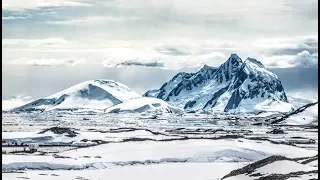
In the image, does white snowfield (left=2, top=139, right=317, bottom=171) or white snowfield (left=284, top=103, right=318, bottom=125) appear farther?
white snowfield (left=284, top=103, right=318, bottom=125)

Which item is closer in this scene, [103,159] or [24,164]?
[24,164]

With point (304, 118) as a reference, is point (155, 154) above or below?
above

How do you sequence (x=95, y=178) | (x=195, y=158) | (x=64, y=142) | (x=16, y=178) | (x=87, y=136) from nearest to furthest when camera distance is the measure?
1. (x=16, y=178)
2. (x=95, y=178)
3. (x=195, y=158)
4. (x=64, y=142)
5. (x=87, y=136)

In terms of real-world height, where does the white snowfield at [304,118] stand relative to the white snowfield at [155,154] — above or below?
below

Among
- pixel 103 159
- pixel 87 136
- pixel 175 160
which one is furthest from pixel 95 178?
pixel 87 136

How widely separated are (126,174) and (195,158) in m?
14.9

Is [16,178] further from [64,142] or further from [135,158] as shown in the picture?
[64,142]

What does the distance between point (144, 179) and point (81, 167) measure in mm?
9493

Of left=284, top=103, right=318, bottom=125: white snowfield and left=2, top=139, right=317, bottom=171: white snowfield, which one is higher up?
left=2, top=139, right=317, bottom=171: white snowfield

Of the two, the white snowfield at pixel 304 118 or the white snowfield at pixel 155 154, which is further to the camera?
the white snowfield at pixel 304 118

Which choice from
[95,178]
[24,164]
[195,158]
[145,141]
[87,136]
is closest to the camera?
[95,178]

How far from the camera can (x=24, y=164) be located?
5509cm

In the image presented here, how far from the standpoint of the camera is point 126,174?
166 feet

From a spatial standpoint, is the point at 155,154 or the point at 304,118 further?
the point at 304,118
